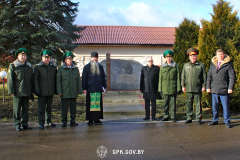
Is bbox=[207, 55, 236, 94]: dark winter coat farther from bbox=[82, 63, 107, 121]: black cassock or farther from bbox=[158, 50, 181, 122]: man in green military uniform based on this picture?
bbox=[82, 63, 107, 121]: black cassock

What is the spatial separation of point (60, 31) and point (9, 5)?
9.52 ft

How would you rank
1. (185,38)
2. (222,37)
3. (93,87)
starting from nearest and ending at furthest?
(93,87) < (222,37) < (185,38)

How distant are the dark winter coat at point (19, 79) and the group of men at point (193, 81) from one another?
3305mm

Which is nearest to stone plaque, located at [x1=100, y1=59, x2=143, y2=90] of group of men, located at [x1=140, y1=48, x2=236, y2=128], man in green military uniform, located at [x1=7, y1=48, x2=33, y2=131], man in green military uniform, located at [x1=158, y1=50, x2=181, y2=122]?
group of men, located at [x1=140, y1=48, x2=236, y2=128]

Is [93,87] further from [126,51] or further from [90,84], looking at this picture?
[126,51]

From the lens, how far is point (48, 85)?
19.3 feet

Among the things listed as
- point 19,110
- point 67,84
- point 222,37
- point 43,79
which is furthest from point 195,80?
point 19,110

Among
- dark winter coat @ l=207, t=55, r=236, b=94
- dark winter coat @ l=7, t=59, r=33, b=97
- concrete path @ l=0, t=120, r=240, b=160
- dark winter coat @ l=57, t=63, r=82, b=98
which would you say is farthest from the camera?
dark winter coat @ l=57, t=63, r=82, b=98

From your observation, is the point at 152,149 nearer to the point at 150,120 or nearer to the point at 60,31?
the point at 150,120

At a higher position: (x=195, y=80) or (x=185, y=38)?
(x=185, y=38)

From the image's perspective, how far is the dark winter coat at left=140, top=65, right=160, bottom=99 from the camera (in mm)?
6746

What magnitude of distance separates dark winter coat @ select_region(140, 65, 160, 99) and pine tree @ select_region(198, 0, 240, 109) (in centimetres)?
191

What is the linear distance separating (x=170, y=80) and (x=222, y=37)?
2.46 metres

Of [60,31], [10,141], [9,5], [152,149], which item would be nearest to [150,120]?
[152,149]
